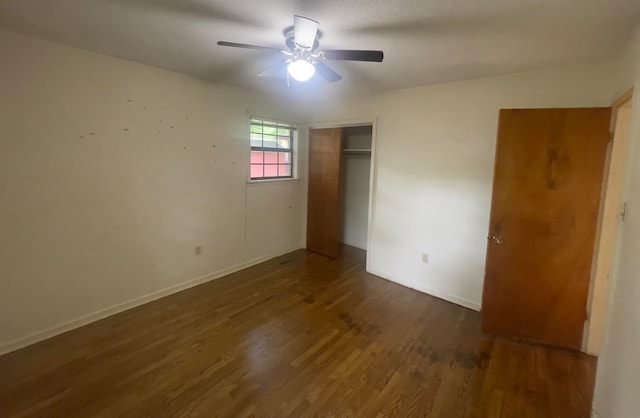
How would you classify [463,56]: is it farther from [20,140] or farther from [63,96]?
[20,140]

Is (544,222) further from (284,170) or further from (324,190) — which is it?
(284,170)

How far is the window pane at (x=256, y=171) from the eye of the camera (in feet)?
13.0

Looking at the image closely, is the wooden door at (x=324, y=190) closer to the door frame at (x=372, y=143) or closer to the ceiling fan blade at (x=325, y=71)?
the door frame at (x=372, y=143)

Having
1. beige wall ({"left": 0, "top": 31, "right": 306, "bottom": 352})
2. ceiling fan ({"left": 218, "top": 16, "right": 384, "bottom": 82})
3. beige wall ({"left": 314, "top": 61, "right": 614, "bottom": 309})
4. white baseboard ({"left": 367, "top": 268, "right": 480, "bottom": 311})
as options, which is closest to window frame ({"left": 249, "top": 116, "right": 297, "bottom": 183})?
beige wall ({"left": 0, "top": 31, "right": 306, "bottom": 352})

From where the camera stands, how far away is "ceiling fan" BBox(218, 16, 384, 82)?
163 centimetres

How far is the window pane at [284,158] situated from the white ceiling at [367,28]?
1.83 m

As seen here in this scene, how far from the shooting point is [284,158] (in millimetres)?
4449

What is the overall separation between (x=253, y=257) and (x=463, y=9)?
11.6 feet

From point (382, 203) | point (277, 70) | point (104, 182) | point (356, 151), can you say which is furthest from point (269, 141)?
point (104, 182)

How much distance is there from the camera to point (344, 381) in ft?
6.51

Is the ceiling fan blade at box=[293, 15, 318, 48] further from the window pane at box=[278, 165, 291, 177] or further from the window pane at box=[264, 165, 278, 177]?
the window pane at box=[278, 165, 291, 177]

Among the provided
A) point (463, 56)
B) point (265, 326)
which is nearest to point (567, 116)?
point (463, 56)

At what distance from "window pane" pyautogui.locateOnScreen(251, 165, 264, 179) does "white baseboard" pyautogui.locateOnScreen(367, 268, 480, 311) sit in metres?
2.03

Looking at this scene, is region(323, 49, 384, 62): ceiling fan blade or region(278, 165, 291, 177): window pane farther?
region(278, 165, 291, 177): window pane
